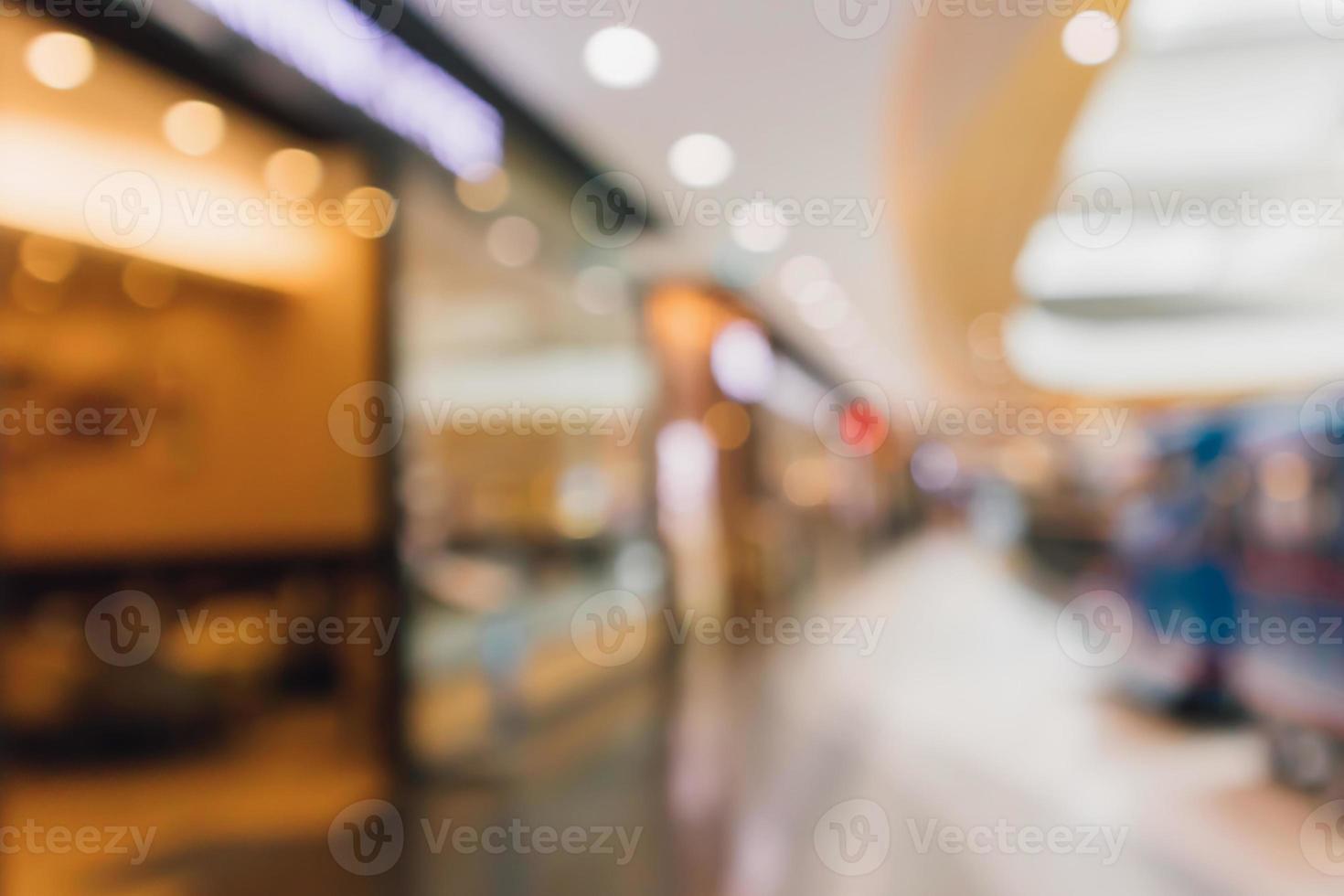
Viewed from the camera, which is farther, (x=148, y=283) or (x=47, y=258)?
(x=148, y=283)

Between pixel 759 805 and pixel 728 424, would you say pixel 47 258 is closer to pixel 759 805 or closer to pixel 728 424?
pixel 759 805

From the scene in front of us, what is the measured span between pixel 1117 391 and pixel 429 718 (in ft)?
34.2

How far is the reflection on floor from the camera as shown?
11.5ft

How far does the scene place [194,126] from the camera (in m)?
4.30

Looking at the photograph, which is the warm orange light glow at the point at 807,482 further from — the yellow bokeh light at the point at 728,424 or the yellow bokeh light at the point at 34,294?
the yellow bokeh light at the point at 34,294

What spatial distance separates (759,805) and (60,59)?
3.94 meters

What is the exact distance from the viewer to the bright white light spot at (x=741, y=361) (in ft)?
30.3

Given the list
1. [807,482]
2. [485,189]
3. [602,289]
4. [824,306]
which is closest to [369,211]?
[485,189]

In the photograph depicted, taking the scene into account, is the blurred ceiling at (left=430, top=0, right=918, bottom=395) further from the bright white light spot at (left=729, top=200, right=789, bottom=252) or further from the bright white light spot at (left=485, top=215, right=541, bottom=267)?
the bright white light spot at (left=485, top=215, right=541, bottom=267)

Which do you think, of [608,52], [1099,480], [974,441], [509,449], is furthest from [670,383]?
[974,441]

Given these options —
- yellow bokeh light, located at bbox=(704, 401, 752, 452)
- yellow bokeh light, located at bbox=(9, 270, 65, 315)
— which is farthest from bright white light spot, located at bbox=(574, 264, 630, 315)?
yellow bokeh light, located at bbox=(9, 270, 65, 315)

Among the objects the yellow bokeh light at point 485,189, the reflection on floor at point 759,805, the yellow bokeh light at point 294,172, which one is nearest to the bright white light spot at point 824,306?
the reflection on floor at point 759,805

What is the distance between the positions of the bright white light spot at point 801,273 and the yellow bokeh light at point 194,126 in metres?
3.85

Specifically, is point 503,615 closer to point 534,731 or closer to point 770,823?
point 534,731
